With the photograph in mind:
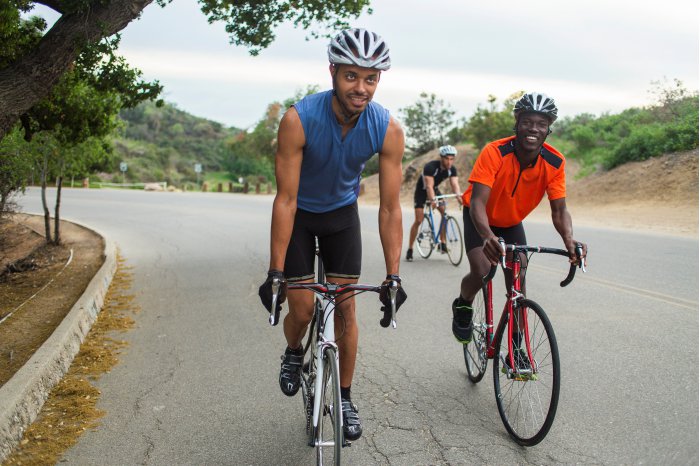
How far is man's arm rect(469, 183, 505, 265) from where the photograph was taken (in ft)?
13.8

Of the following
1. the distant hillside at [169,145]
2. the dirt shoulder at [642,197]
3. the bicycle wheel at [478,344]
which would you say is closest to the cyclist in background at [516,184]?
the bicycle wheel at [478,344]

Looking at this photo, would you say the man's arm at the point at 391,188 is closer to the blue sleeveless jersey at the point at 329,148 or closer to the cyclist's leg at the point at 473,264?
the blue sleeveless jersey at the point at 329,148

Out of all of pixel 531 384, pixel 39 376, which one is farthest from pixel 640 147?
pixel 39 376

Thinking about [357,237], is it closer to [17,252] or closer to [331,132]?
[331,132]

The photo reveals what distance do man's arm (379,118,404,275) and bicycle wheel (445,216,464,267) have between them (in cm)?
729

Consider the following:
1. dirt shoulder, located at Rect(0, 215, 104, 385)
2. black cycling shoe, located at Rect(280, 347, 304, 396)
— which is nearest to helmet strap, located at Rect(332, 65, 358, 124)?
black cycling shoe, located at Rect(280, 347, 304, 396)

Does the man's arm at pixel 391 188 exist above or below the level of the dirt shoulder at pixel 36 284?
above

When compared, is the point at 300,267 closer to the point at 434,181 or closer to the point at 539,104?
the point at 539,104

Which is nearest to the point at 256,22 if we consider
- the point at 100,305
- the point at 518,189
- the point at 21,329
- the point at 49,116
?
the point at 49,116

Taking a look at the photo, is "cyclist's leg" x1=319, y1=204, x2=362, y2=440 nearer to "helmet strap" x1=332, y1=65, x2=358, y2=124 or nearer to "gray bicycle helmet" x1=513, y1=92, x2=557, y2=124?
"helmet strap" x1=332, y1=65, x2=358, y2=124

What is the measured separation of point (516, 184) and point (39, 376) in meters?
3.66

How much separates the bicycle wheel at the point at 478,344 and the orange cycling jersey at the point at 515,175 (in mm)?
695

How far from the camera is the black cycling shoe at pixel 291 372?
13.5ft

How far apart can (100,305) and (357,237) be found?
4.86 meters
